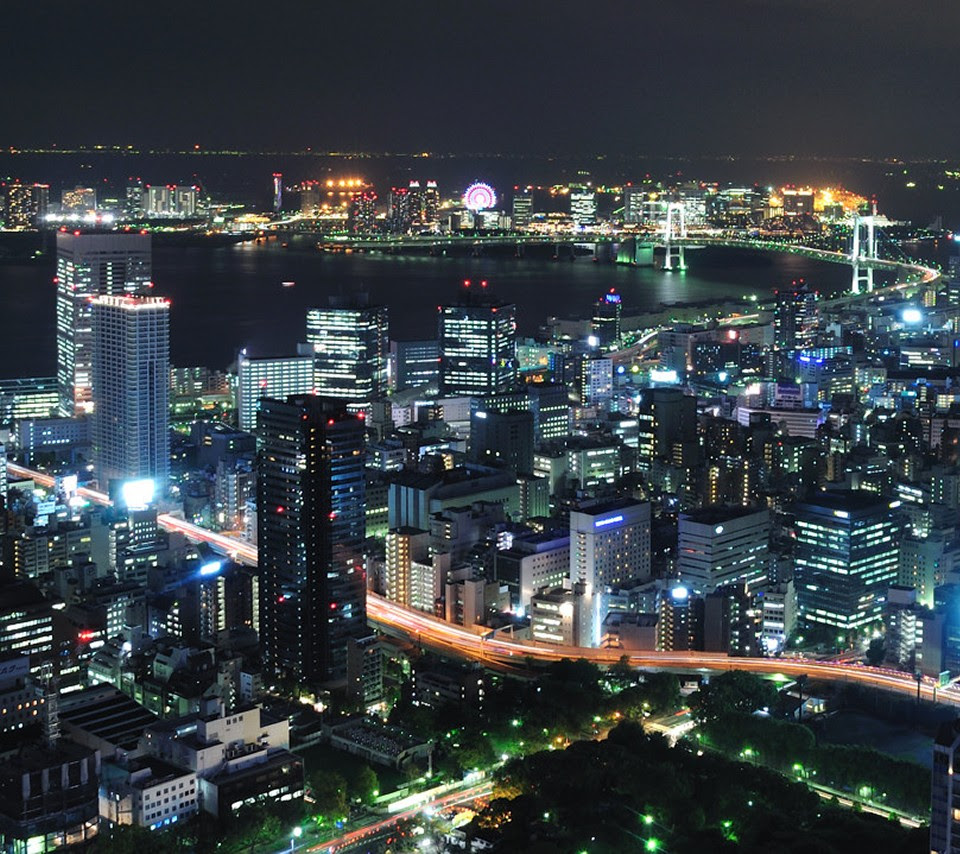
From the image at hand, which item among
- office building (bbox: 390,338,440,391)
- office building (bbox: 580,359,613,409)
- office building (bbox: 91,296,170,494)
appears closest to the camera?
office building (bbox: 91,296,170,494)

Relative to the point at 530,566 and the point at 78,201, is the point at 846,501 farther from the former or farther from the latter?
the point at 78,201

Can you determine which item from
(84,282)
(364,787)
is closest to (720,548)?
(364,787)

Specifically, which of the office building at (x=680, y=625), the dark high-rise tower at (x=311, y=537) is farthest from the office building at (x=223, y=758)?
the office building at (x=680, y=625)

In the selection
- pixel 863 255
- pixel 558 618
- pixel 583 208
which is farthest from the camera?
pixel 583 208

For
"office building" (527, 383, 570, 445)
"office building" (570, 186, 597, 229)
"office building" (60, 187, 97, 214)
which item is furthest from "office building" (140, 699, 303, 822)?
"office building" (570, 186, 597, 229)

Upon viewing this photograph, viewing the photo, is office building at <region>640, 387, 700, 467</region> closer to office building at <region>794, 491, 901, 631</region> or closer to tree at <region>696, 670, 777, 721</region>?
office building at <region>794, 491, 901, 631</region>

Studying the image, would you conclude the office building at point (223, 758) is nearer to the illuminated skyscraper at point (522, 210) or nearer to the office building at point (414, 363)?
the office building at point (414, 363)
